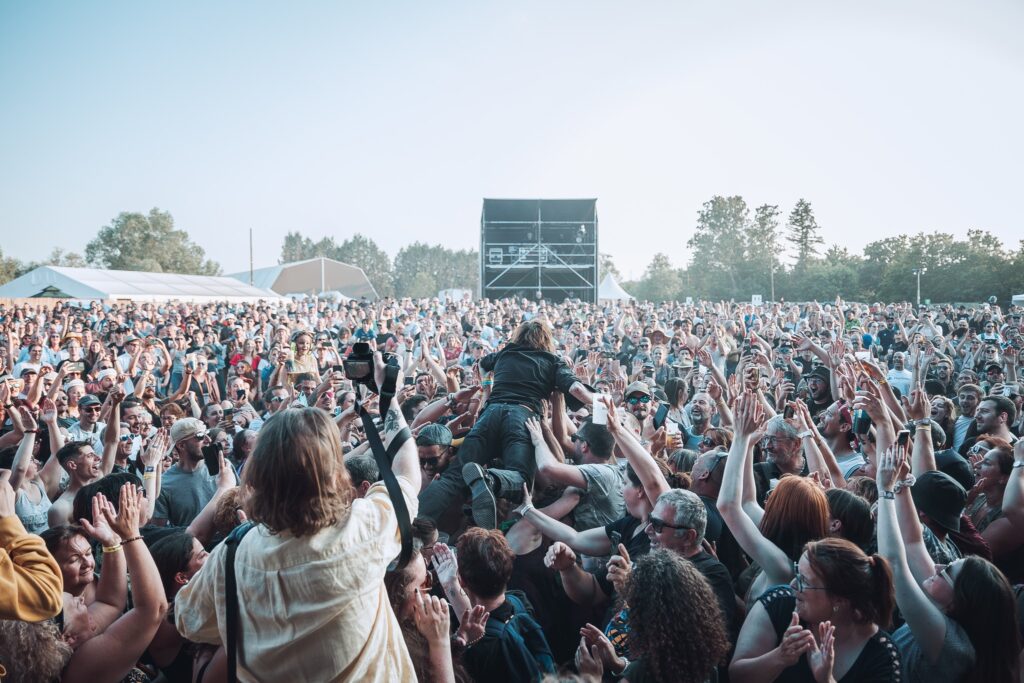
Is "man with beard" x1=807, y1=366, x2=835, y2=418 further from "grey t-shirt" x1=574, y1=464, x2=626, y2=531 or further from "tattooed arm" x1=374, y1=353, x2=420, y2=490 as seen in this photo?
"tattooed arm" x1=374, y1=353, x2=420, y2=490

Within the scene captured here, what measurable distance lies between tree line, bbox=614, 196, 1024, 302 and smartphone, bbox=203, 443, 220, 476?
43.3 metres

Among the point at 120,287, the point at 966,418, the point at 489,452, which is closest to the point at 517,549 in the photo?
the point at 489,452

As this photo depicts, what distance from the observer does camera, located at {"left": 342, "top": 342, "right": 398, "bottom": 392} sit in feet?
6.86

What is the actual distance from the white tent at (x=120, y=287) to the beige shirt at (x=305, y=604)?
35.6 m

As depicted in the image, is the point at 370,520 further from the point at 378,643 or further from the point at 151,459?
the point at 151,459

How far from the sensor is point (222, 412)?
6828 mm

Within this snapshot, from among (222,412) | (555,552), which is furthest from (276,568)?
(222,412)

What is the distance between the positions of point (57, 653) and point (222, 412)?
484 centimetres

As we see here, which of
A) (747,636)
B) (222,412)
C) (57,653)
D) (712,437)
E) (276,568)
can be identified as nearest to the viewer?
(276,568)

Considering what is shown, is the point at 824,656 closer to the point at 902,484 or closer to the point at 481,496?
the point at 902,484

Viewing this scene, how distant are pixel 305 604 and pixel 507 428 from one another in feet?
8.24

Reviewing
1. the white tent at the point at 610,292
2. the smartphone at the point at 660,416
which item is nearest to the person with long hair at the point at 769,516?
the smartphone at the point at 660,416

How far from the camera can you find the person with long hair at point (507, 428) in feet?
11.8

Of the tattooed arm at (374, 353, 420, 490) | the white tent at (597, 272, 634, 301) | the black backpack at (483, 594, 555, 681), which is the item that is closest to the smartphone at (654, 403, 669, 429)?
the black backpack at (483, 594, 555, 681)
